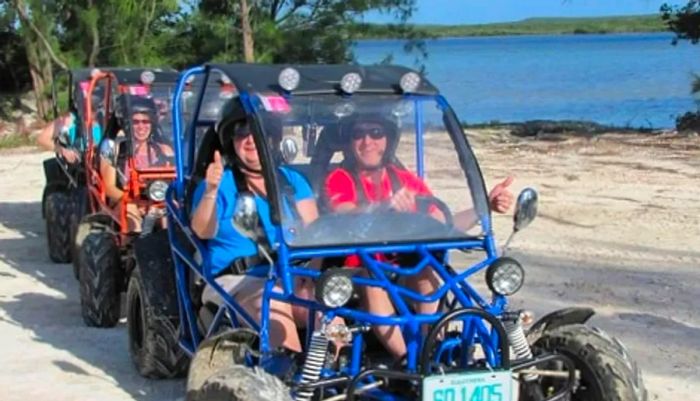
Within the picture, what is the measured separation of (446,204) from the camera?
579 centimetres

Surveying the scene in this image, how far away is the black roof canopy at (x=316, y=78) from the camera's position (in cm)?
586

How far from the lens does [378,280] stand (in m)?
5.30

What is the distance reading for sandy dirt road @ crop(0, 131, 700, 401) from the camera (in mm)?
6977

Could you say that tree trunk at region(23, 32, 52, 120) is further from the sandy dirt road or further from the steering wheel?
the steering wheel

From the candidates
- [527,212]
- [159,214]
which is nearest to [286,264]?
[527,212]

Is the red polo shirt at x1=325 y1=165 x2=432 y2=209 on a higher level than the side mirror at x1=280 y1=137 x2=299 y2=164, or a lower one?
lower

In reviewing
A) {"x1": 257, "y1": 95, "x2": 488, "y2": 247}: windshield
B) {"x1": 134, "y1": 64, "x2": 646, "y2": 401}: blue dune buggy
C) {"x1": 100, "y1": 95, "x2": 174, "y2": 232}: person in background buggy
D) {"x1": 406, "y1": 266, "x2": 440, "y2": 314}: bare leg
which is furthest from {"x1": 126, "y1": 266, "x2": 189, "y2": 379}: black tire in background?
{"x1": 100, "y1": 95, "x2": 174, "y2": 232}: person in background buggy

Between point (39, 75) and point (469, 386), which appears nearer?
point (469, 386)

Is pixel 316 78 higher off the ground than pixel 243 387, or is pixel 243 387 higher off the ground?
pixel 316 78

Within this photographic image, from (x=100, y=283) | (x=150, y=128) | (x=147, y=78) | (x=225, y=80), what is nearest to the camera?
(x=225, y=80)

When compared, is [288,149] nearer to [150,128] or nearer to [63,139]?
[150,128]

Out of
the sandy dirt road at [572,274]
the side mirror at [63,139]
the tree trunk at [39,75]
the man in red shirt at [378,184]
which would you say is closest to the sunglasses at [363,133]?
the man in red shirt at [378,184]

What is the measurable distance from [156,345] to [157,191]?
79.3 inches

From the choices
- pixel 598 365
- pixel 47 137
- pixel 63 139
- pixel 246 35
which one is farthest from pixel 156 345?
pixel 246 35
